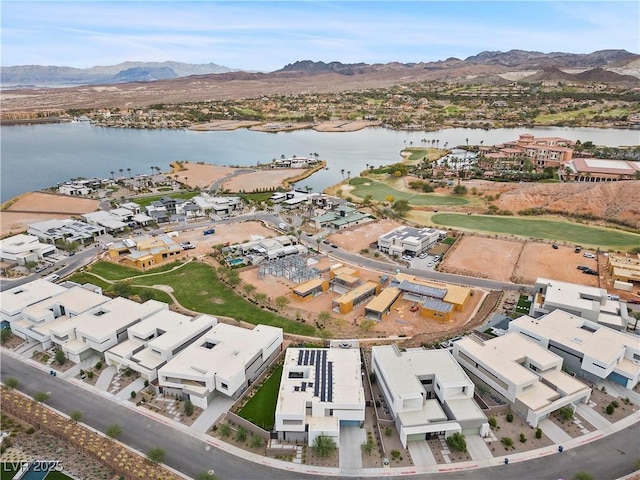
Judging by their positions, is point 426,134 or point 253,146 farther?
point 426,134

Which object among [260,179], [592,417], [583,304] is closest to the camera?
[592,417]

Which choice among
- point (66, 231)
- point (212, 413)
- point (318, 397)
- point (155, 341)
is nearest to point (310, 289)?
point (155, 341)

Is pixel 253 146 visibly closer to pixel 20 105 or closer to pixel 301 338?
pixel 301 338

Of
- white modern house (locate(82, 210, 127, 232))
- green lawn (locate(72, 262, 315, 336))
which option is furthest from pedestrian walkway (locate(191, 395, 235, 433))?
white modern house (locate(82, 210, 127, 232))

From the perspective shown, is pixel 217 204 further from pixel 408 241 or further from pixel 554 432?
pixel 554 432

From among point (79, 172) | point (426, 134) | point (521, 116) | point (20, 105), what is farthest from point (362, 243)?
point (20, 105)

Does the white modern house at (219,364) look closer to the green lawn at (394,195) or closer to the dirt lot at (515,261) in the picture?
the dirt lot at (515,261)
